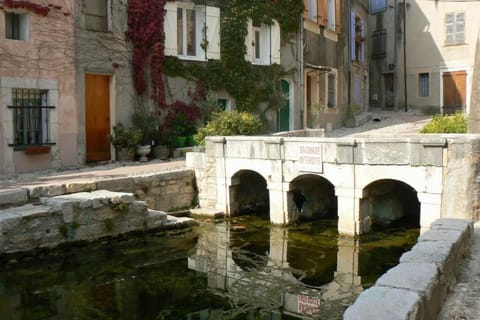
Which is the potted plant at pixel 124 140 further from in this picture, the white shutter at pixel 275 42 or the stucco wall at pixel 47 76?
the white shutter at pixel 275 42

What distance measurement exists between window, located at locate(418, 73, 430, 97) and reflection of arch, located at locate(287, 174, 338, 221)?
46.7ft

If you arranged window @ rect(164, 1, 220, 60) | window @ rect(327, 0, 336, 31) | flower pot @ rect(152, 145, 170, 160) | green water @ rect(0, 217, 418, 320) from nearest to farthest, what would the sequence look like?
1. green water @ rect(0, 217, 418, 320)
2. flower pot @ rect(152, 145, 170, 160)
3. window @ rect(164, 1, 220, 60)
4. window @ rect(327, 0, 336, 31)

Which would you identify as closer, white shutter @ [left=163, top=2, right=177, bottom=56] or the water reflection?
the water reflection

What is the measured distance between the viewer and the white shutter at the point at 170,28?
1502 centimetres

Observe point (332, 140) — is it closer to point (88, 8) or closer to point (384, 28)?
point (88, 8)

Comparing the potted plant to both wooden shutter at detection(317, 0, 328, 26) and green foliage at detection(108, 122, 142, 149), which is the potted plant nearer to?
green foliage at detection(108, 122, 142, 149)

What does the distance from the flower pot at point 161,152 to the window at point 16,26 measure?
4.22 m

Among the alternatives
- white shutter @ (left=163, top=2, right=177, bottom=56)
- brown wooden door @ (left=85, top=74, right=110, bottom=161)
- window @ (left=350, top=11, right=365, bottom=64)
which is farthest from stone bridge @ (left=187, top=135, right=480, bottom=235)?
window @ (left=350, top=11, right=365, bottom=64)

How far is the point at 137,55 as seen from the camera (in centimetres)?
1437

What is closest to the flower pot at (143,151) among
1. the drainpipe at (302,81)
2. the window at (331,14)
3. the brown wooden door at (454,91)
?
the drainpipe at (302,81)

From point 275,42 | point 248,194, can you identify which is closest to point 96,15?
point 248,194

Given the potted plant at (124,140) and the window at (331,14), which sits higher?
the window at (331,14)

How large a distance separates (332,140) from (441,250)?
5475mm

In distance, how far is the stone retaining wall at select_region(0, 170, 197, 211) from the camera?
9062 mm
